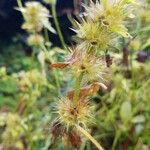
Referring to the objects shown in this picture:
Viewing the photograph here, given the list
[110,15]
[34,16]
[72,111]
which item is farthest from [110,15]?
[34,16]

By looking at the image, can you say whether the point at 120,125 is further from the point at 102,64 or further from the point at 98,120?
the point at 102,64

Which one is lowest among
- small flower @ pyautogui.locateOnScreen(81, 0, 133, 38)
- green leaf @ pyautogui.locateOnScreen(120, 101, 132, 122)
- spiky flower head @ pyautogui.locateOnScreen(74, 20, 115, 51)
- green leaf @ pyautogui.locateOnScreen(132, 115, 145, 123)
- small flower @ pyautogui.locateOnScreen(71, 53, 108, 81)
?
green leaf @ pyautogui.locateOnScreen(132, 115, 145, 123)

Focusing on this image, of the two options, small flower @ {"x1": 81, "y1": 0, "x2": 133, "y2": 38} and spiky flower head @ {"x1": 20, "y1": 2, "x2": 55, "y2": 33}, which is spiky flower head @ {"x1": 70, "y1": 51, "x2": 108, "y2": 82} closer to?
small flower @ {"x1": 81, "y1": 0, "x2": 133, "y2": 38}

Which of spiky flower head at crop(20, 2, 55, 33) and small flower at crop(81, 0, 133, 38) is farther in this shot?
spiky flower head at crop(20, 2, 55, 33)

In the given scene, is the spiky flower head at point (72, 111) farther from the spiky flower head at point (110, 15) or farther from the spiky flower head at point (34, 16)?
the spiky flower head at point (34, 16)

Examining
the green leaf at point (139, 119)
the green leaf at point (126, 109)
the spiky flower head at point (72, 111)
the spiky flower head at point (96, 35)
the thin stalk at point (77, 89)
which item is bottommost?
the green leaf at point (139, 119)

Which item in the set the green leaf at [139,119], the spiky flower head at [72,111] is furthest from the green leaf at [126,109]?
the spiky flower head at [72,111]

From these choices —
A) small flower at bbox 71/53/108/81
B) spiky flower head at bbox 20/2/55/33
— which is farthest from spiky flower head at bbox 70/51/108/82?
spiky flower head at bbox 20/2/55/33

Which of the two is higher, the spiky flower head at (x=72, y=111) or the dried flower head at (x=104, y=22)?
the dried flower head at (x=104, y=22)

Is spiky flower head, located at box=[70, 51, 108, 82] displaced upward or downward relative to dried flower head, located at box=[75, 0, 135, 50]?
downward
